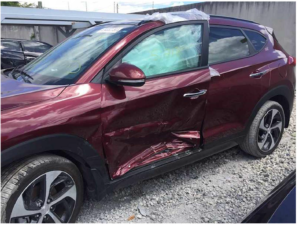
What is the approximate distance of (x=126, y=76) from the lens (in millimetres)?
Result: 2104

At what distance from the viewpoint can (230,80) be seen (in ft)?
9.39

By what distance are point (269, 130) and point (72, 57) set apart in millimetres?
2410

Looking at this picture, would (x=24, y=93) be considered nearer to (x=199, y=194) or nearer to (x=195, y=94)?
(x=195, y=94)

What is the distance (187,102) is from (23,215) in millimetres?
1554

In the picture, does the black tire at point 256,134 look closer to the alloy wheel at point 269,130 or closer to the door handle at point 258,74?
the alloy wheel at point 269,130

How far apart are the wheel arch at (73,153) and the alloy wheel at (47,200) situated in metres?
0.13

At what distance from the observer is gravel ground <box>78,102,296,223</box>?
8.09 ft

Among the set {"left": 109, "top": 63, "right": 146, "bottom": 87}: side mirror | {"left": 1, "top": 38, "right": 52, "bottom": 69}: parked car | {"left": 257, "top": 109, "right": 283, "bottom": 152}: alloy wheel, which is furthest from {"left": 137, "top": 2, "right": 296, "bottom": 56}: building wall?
{"left": 109, "top": 63, "right": 146, "bottom": 87}: side mirror

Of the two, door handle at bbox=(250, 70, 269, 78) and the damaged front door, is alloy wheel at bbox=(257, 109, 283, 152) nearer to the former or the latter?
door handle at bbox=(250, 70, 269, 78)

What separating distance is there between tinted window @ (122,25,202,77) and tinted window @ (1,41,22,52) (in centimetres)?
558

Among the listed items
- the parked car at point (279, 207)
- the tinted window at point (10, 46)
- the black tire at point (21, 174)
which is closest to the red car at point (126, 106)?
the black tire at point (21, 174)

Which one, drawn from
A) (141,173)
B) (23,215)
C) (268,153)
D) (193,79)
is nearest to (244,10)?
(268,153)

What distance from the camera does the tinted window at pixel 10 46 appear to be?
270 inches

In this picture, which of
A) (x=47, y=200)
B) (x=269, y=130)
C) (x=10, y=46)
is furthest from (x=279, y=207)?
(x=10, y=46)
